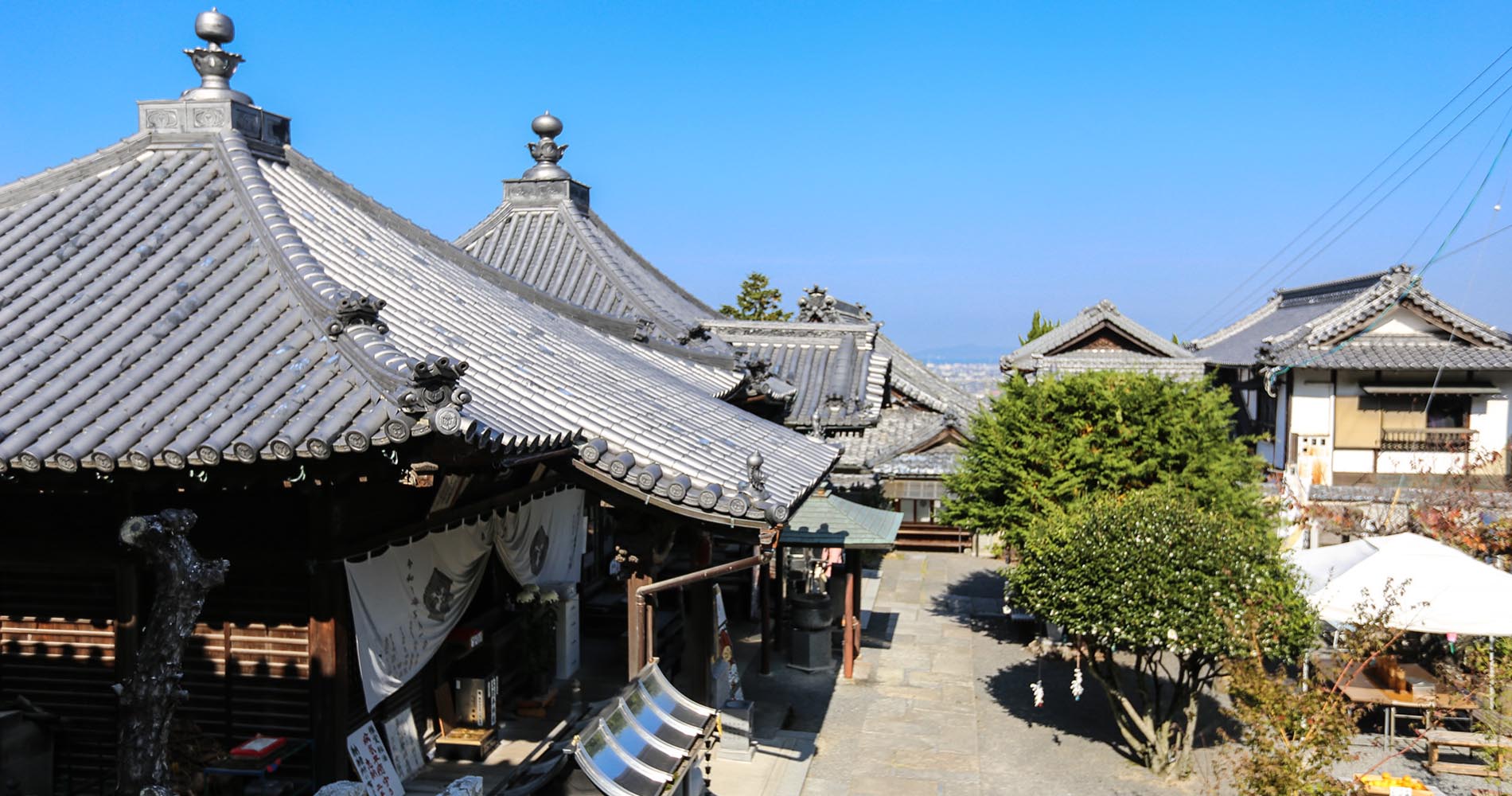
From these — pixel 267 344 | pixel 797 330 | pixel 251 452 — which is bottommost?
pixel 251 452

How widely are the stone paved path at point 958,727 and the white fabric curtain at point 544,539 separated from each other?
4.08m

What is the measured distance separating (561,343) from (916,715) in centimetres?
784

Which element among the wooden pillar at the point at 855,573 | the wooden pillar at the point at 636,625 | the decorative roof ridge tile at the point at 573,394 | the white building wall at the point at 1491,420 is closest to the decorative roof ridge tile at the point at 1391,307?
the white building wall at the point at 1491,420

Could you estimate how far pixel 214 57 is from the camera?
11531mm

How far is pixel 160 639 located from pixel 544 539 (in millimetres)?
7047

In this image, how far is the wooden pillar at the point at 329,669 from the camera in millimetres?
8250

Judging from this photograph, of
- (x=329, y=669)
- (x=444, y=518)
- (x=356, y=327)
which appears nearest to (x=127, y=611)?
(x=329, y=669)

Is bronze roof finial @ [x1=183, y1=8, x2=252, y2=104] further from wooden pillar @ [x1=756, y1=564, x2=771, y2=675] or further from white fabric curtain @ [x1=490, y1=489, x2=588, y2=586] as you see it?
wooden pillar @ [x1=756, y1=564, x2=771, y2=675]

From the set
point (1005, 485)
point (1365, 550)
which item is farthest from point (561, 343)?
point (1365, 550)

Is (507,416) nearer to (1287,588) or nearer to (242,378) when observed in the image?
(242,378)

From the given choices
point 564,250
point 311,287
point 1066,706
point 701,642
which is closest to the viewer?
point 311,287

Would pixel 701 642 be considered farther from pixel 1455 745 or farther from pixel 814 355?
pixel 814 355

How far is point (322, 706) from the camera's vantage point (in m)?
8.41

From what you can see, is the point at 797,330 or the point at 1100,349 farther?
the point at 1100,349
